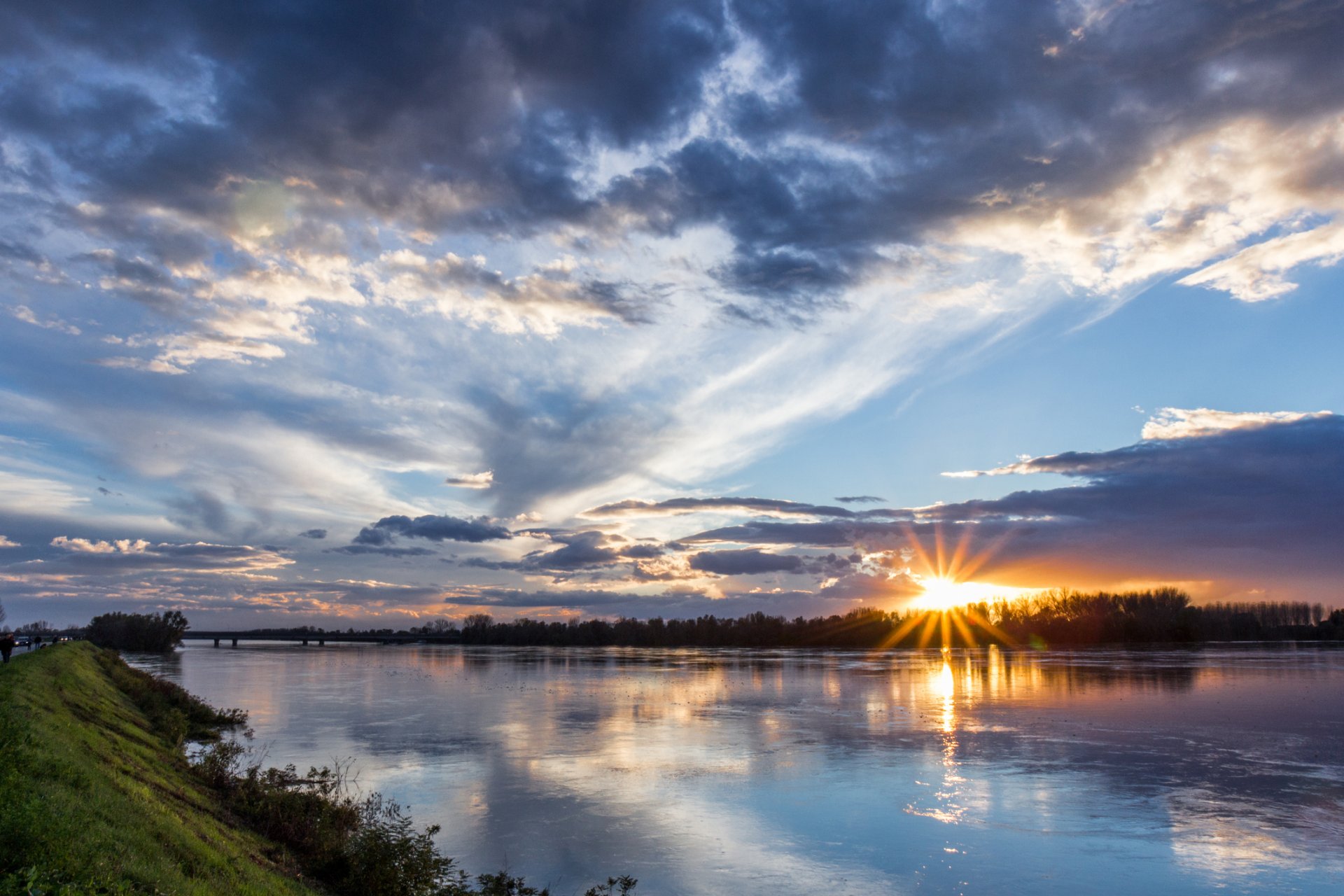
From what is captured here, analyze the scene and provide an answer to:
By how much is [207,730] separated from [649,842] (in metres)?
27.6

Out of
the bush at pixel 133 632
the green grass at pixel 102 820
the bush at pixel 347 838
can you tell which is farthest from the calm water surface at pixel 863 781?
the bush at pixel 133 632

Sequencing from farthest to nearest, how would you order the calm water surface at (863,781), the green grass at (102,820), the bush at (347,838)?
the calm water surface at (863,781)
the bush at (347,838)
the green grass at (102,820)

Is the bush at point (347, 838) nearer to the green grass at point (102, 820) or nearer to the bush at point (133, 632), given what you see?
the green grass at point (102, 820)

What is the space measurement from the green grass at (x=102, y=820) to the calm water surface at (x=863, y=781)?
557cm

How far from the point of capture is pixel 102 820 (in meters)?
12.5

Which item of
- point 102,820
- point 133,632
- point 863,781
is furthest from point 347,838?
point 133,632

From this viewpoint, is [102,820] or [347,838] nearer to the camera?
[102,820]

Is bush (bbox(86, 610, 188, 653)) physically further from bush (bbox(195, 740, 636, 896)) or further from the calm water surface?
bush (bbox(195, 740, 636, 896))

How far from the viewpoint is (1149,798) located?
24.7m

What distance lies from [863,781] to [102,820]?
71.3ft

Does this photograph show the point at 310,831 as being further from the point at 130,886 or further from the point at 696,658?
the point at 696,658

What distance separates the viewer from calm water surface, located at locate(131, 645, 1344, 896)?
18750mm

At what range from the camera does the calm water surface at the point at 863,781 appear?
1875cm

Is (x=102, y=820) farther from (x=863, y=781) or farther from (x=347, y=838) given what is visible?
(x=863, y=781)
